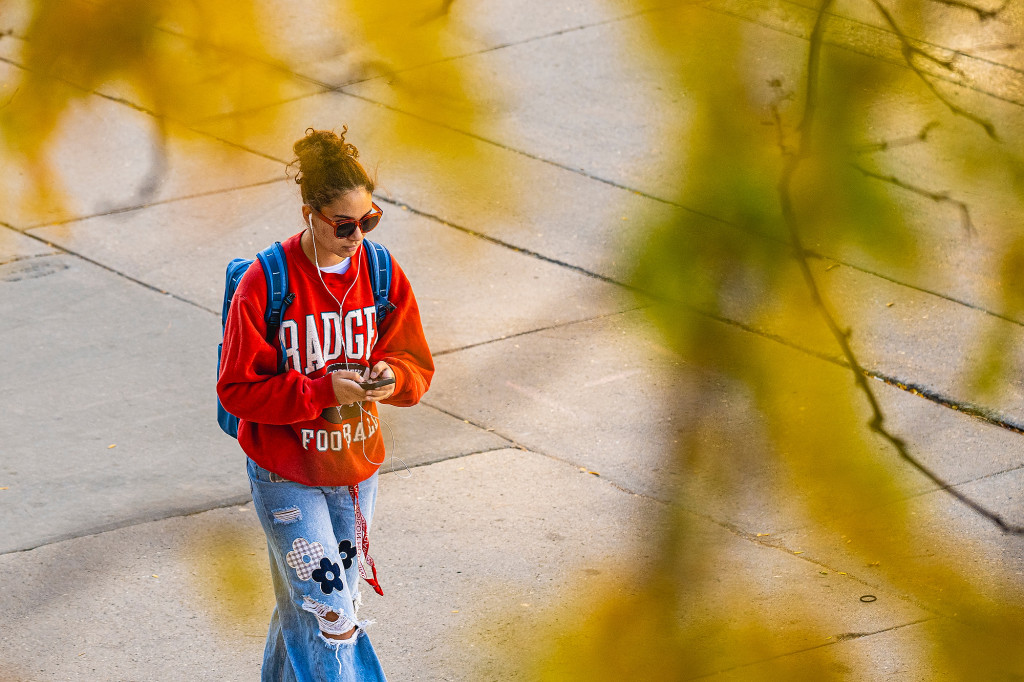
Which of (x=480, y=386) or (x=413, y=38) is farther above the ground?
(x=413, y=38)

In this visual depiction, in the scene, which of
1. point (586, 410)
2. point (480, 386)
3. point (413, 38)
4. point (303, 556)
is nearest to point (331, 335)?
point (303, 556)

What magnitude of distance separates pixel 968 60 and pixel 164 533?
377 cm

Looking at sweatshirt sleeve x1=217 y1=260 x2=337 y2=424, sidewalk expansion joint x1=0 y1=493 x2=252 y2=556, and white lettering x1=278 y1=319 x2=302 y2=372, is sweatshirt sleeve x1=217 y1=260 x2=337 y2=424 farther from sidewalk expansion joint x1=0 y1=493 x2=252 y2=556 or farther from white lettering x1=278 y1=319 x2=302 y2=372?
sidewalk expansion joint x1=0 y1=493 x2=252 y2=556

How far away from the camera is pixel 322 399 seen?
2566 millimetres

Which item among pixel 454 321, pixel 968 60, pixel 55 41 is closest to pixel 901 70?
pixel 968 60

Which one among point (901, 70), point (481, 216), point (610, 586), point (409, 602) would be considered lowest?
point (409, 602)

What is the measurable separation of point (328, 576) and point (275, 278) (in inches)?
26.6

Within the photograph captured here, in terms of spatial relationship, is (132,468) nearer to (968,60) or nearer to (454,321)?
(454,321)

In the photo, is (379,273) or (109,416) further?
(109,416)

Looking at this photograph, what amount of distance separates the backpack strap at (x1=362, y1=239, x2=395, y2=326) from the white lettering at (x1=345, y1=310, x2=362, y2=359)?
70 mm

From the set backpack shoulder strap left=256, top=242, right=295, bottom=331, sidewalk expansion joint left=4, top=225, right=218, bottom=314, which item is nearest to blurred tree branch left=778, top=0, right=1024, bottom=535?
backpack shoulder strap left=256, top=242, right=295, bottom=331

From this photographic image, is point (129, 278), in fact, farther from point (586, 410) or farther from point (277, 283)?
point (277, 283)

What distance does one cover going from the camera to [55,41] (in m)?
0.84

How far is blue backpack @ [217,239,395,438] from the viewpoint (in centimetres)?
258
